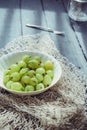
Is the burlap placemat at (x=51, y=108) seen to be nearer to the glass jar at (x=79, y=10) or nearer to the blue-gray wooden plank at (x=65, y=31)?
the blue-gray wooden plank at (x=65, y=31)

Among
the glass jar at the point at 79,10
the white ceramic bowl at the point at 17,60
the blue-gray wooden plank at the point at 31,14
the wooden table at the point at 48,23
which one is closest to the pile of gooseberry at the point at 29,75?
the white ceramic bowl at the point at 17,60

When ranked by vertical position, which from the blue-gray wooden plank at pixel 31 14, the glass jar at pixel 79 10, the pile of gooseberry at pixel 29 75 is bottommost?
the blue-gray wooden plank at pixel 31 14

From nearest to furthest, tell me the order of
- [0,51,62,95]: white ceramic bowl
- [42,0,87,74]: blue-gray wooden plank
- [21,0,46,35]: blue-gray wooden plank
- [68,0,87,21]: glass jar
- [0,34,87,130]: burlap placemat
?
[0,34,87,130]: burlap placemat → [0,51,62,95]: white ceramic bowl → [42,0,87,74]: blue-gray wooden plank → [21,0,46,35]: blue-gray wooden plank → [68,0,87,21]: glass jar

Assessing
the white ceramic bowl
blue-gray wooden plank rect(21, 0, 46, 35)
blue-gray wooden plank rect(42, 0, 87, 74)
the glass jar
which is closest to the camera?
the white ceramic bowl

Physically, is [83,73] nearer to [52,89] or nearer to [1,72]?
[52,89]

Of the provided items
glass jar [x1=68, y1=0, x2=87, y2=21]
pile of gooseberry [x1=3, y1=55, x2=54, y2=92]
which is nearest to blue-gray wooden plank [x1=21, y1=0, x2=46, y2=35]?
glass jar [x1=68, y1=0, x2=87, y2=21]

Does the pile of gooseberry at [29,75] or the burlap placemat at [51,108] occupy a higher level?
the pile of gooseberry at [29,75]

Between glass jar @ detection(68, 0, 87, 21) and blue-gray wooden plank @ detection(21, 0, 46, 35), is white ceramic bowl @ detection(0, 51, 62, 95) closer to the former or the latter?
blue-gray wooden plank @ detection(21, 0, 46, 35)
